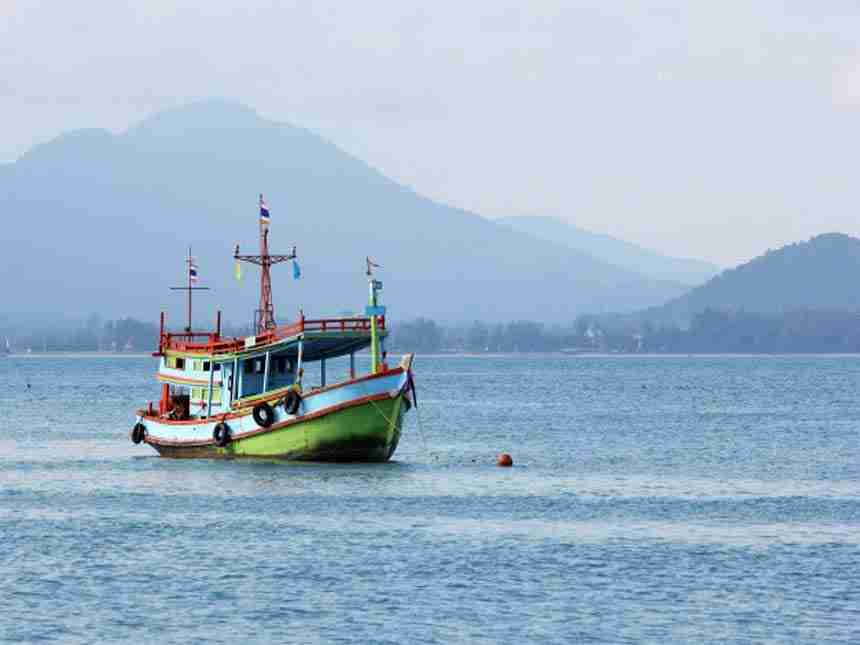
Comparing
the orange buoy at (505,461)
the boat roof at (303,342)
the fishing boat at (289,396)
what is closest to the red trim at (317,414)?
the fishing boat at (289,396)

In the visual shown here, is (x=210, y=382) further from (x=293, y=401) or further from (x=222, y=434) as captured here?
(x=293, y=401)

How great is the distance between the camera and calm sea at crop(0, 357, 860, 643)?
40.5 metres

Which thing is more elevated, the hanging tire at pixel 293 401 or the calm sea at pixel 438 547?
the hanging tire at pixel 293 401

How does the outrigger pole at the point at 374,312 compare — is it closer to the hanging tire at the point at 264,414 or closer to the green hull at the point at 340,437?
the green hull at the point at 340,437

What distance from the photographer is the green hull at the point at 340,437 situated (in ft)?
231

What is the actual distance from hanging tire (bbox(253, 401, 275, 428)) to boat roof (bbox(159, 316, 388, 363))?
8.14 feet

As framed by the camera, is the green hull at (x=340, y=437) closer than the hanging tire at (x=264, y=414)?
Yes

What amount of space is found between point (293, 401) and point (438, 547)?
20.0 m

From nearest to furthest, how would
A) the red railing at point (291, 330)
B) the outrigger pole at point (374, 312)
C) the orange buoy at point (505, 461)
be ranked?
the outrigger pole at point (374, 312)
the red railing at point (291, 330)
the orange buoy at point (505, 461)

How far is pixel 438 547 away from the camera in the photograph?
51.0 meters

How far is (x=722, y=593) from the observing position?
143 feet

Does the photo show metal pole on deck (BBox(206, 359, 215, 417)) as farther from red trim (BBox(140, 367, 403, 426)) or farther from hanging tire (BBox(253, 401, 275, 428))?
hanging tire (BBox(253, 401, 275, 428))

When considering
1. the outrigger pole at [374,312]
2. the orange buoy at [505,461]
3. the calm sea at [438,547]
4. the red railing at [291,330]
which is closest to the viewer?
the calm sea at [438,547]

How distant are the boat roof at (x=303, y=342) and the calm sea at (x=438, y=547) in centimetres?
440
